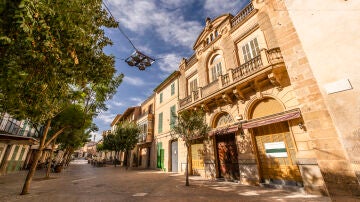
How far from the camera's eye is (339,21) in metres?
3.79

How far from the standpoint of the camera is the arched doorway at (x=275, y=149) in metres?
7.27

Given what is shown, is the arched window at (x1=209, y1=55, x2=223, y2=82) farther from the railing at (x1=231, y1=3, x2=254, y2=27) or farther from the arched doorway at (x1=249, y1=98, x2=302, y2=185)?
the arched doorway at (x1=249, y1=98, x2=302, y2=185)

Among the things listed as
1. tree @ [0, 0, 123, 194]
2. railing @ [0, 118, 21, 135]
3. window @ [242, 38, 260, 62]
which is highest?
window @ [242, 38, 260, 62]

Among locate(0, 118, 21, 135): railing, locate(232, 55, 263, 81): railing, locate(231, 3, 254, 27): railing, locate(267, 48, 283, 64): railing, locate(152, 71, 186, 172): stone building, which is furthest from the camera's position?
locate(152, 71, 186, 172): stone building

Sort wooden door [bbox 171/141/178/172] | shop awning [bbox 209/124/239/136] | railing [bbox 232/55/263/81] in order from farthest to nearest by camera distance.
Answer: wooden door [bbox 171/141/178/172]
shop awning [bbox 209/124/239/136]
railing [bbox 232/55/263/81]

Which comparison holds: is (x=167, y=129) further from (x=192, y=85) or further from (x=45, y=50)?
(x=45, y=50)

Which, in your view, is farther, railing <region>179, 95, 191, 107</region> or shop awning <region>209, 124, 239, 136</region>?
railing <region>179, 95, 191, 107</region>

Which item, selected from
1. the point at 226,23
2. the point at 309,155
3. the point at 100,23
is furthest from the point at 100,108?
the point at 309,155

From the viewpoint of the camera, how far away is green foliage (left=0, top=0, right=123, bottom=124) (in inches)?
112

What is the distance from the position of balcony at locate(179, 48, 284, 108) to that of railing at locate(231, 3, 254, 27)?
3.93m

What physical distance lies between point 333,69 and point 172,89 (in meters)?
15.1

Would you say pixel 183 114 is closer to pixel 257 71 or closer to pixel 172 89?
pixel 257 71

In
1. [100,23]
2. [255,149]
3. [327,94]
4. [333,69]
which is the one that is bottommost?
[255,149]

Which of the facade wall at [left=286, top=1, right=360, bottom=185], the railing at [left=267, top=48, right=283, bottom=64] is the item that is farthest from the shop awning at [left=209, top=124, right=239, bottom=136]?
the facade wall at [left=286, top=1, right=360, bottom=185]
